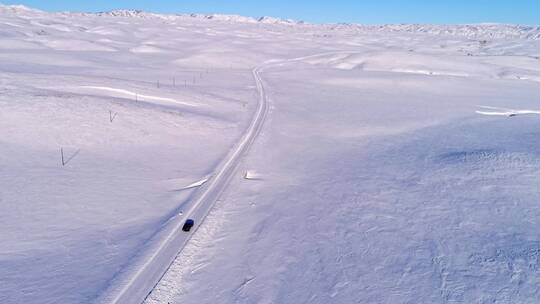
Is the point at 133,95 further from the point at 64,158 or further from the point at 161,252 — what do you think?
the point at 161,252

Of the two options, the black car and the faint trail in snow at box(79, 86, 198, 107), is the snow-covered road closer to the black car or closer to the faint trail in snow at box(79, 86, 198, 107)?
the black car

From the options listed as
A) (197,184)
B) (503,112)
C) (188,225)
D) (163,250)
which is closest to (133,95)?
(197,184)

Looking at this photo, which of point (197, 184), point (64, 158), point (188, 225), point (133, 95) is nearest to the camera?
point (188, 225)

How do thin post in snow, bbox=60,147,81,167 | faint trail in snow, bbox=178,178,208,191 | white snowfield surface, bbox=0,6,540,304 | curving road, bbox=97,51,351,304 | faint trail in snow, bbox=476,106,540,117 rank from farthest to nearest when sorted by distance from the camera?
faint trail in snow, bbox=476,106,540,117 < thin post in snow, bbox=60,147,81,167 < faint trail in snow, bbox=178,178,208,191 < white snowfield surface, bbox=0,6,540,304 < curving road, bbox=97,51,351,304

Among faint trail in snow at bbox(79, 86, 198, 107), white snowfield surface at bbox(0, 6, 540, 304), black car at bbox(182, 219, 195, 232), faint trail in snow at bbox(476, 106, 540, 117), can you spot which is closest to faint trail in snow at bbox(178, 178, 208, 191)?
white snowfield surface at bbox(0, 6, 540, 304)

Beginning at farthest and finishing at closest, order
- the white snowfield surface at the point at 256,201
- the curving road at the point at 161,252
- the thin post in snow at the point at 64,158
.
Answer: the thin post in snow at the point at 64,158, the white snowfield surface at the point at 256,201, the curving road at the point at 161,252

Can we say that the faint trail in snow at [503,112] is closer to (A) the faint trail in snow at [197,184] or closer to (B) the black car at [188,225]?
(A) the faint trail in snow at [197,184]

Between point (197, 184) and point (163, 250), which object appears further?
point (197, 184)

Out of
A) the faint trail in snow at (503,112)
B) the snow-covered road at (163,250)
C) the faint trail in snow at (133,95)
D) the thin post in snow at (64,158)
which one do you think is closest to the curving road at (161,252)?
the snow-covered road at (163,250)

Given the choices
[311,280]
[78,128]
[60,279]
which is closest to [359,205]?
[311,280]
